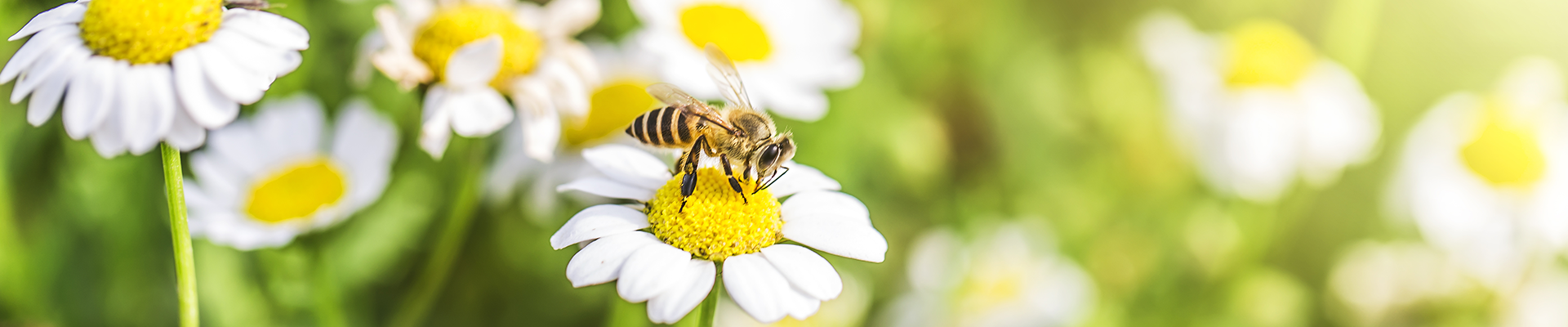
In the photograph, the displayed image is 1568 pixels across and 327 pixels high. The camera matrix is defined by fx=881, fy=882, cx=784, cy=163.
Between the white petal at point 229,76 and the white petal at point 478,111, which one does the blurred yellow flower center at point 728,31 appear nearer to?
the white petal at point 478,111

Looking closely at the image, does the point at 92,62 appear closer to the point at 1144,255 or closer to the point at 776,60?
the point at 776,60

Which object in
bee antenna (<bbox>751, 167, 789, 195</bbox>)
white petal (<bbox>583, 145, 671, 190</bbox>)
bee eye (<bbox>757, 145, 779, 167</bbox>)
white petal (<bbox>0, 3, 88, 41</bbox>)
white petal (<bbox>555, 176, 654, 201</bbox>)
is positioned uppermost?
bee eye (<bbox>757, 145, 779, 167</bbox>)

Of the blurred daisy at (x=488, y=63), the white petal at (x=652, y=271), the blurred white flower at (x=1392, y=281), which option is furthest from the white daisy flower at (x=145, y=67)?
the blurred white flower at (x=1392, y=281)

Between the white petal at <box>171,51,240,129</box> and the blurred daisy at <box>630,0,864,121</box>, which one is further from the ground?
the blurred daisy at <box>630,0,864,121</box>

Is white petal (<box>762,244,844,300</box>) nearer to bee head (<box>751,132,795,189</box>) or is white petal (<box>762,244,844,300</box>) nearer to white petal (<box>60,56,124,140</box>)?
bee head (<box>751,132,795,189</box>)

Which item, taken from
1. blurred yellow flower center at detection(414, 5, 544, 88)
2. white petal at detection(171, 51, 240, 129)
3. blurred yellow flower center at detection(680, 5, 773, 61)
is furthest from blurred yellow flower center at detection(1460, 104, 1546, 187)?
white petal at detection(171, 51, 240, 129)

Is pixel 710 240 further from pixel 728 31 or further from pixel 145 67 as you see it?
pixel 728 31
